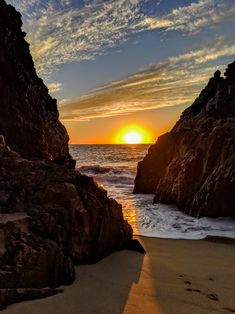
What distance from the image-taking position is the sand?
15.4 ft

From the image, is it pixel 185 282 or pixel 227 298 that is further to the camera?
pixel 185 282

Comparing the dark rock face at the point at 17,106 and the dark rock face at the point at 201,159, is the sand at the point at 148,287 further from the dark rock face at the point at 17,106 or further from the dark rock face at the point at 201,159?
the dark rock face at the point at 17,106

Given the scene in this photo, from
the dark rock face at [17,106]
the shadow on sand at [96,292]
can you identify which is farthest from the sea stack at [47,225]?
the dark rock face at [17,106]

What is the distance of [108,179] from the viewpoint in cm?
3030

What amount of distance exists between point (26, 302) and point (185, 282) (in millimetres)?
2899

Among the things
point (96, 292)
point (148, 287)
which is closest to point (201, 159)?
point (148, 287)

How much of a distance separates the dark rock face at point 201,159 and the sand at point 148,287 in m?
5.09

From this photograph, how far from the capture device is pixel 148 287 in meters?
5.64

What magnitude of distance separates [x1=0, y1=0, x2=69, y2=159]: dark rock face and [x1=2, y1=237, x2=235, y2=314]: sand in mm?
6726

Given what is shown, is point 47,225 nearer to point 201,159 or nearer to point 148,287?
point 148,287

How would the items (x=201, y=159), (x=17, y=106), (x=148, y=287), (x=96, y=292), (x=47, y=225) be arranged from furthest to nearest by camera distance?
(x=201, y=159), (x=17, y=106), (x=47, y=225), (x=148, y=287), (x=96, y=292)

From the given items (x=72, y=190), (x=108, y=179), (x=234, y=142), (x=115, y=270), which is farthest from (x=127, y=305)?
(x=108, y=179)

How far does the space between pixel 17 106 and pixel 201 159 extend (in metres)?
8.59

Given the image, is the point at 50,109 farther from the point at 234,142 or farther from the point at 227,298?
the point at 227,298
